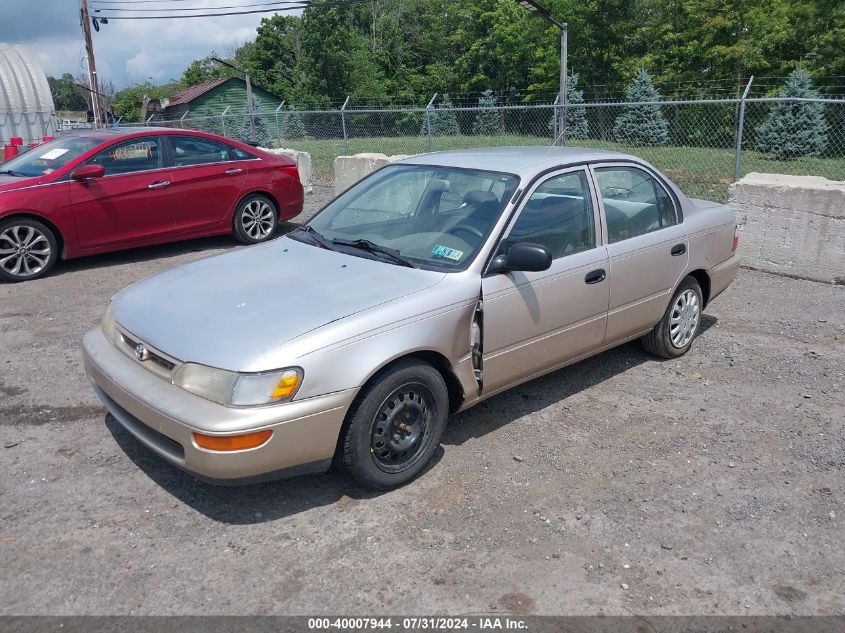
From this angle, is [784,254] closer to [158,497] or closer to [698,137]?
[158,497]

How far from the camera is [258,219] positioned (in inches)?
377

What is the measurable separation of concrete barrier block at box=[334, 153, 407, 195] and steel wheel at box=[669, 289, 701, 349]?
21.3 feet

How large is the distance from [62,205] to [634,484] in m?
6.59

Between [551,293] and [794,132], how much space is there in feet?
63.6

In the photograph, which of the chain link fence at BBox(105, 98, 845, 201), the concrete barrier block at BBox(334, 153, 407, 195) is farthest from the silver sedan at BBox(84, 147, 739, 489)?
the chain link fence at BBox(105, 98, 845, 201)

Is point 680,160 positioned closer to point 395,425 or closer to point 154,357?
point 395,425

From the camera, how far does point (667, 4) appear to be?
108ft

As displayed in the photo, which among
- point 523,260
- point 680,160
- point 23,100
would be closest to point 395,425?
point 523,260

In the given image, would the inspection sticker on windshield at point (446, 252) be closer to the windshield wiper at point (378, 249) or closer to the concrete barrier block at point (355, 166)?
the windshield wiper at point (378, 249)

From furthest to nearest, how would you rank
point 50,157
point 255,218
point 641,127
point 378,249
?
point 641,127, point 255,218, point 50,157, point 378,249

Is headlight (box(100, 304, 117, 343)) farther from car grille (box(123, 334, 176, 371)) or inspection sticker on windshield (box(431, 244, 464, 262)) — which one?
inspection sticker on windshield (box(431, 244, 464, 262))

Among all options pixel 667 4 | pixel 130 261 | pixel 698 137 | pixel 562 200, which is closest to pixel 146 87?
pixel 667 4

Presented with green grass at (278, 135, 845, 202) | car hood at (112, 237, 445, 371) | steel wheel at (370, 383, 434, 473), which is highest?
car hood at (112, 237, 445, 371)

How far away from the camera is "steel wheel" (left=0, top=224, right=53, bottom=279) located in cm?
776
